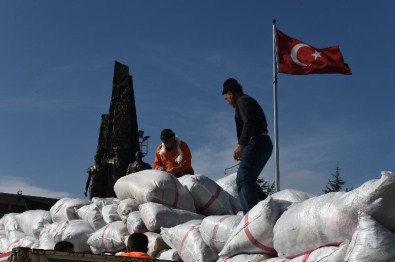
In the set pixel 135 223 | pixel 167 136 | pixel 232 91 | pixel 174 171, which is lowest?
pixel 135 223

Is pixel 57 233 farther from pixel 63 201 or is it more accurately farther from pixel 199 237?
pixel 199 237

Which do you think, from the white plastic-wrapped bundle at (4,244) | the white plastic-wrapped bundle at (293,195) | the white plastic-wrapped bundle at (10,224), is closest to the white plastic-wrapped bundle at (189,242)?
the white plastic-wrapped bundle at (293,195)

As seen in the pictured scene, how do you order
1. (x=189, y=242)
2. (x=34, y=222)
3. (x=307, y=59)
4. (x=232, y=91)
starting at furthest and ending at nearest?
(x=307, y=59) → (x=34, y=222) → (x=232, y=91) → (x=189, y=242)

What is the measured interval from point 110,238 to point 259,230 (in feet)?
6.05

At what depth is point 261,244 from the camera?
11.5 ft

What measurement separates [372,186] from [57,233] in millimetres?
3591

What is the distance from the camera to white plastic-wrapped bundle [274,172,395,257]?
278 centimetres

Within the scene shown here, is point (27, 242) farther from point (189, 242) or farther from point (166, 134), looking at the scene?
point (189, 242)

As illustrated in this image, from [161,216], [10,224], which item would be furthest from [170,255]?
[10,224]

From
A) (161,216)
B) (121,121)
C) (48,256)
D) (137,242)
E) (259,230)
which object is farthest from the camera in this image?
(121,121)

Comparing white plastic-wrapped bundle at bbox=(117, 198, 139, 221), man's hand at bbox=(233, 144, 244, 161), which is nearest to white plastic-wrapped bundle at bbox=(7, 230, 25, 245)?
white plastic-wrapped bundle at bbox=(117, 198, 139, 221)

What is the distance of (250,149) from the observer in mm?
4379

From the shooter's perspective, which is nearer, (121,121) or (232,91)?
(232,91)

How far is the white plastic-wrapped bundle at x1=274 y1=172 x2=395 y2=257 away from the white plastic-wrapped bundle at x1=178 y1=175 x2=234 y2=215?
1.88 m
